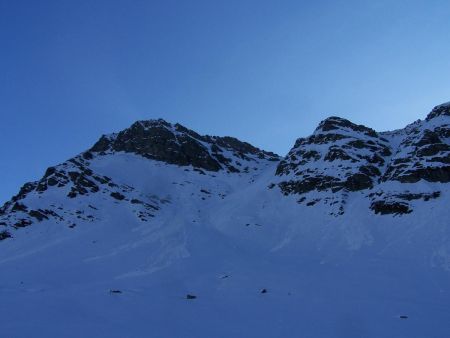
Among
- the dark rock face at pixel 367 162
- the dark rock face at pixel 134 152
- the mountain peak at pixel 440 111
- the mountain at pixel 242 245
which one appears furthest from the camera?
the mountain peak at pixel 440 111

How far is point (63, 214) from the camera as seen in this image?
231 feet

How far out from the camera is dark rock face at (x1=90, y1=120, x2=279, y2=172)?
112 m

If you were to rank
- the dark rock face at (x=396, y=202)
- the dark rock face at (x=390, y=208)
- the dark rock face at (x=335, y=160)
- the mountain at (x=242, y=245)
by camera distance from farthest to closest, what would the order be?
the dark rock face at (x=335, y=160), the dark rock face at (x=396, y=202), the dark rock face at (x=390, y=208), the mountain at (x=242, y=245)

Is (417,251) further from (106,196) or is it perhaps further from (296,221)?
(106,196)

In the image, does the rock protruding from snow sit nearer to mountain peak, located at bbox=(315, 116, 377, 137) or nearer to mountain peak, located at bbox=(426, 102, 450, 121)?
mountain peak, located at bbox=(426, 102, 450, 121)

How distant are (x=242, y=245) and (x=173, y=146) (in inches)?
2400

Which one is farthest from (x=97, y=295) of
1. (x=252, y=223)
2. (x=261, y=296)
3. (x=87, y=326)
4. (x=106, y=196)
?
Result: (x=106, y=196)

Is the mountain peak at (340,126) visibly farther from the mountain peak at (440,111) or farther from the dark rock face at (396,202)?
the dark rock face at (396,202)

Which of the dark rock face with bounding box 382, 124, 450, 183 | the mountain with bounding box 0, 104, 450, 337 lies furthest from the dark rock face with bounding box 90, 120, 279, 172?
the dark rock face with bounding box 382, 124, 450, 183

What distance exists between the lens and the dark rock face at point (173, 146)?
367ft

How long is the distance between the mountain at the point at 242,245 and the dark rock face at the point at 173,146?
2.38 metres

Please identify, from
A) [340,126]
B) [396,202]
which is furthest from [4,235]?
[340,126]

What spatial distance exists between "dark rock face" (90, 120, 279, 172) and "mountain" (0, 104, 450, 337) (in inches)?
93.7

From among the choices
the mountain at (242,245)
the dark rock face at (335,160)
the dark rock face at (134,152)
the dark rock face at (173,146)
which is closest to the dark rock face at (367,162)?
the dark rock face at (335,160)
